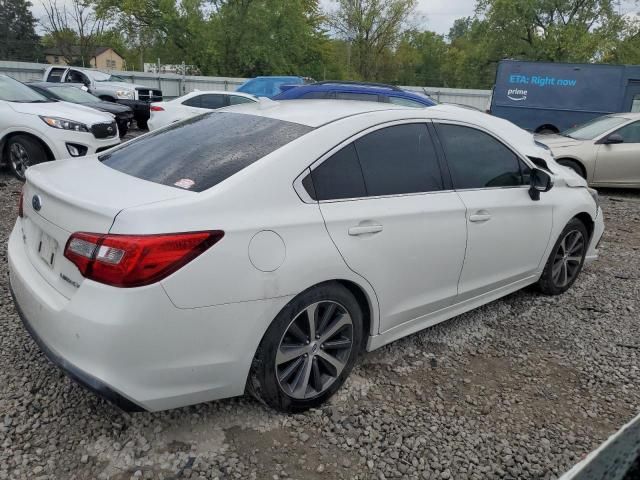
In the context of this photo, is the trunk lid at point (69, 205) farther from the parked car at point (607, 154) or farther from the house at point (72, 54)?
the house at point (72, 54)

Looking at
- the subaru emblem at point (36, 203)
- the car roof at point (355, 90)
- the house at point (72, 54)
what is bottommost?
the subaru emblem at point (36, 203)

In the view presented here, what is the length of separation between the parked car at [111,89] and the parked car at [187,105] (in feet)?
12.0

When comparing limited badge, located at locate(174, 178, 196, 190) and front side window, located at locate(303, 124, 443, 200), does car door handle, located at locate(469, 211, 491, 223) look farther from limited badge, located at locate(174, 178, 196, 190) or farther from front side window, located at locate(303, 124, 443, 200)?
limited badge, located at locate(174, 178, 196, 190)

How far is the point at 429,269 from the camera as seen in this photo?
2.98m

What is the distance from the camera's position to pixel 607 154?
351 inches

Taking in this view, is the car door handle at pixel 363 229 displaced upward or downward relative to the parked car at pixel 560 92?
downward

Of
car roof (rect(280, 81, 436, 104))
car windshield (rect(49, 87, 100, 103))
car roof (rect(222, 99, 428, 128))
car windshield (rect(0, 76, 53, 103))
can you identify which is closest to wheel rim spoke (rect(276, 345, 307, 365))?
car roof (rect(222, 99, 428, 128))

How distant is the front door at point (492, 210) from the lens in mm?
3234

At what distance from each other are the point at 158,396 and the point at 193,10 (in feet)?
130

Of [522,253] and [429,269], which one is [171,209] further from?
[522,253]

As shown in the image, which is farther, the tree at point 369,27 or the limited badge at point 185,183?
the tree at point 369,27

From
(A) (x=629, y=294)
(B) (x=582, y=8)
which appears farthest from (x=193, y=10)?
(A) (x=629, y=294)

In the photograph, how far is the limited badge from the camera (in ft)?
7.63

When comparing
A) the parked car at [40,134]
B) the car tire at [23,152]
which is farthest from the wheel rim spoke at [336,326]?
the car tire at [23,152]
